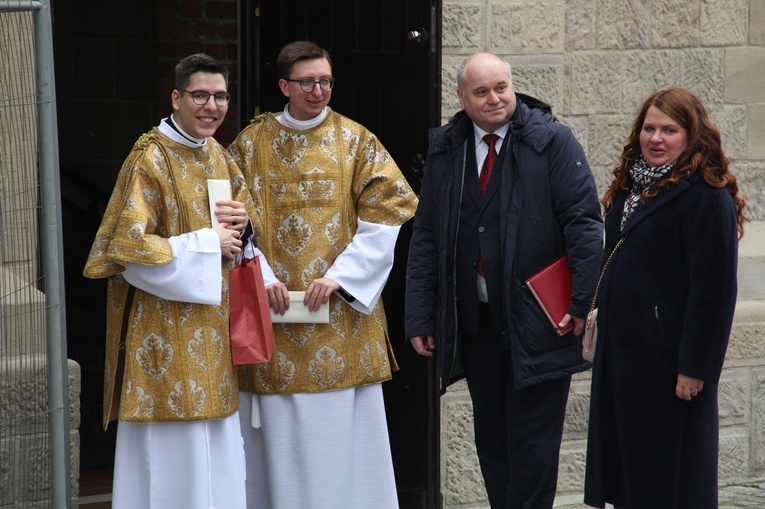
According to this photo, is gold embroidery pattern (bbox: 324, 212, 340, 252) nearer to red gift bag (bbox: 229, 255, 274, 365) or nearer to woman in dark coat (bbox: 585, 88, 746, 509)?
red gift bag (bbox: 229, 255, 274, 365)

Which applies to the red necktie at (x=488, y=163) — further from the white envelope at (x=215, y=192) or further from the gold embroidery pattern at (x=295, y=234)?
the white envelope at (x=215, y=192)

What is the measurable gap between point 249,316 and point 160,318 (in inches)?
13.1

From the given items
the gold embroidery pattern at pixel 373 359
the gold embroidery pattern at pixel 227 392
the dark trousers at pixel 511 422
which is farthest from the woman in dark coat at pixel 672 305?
the gold embroidery pattern at pixel 227 392

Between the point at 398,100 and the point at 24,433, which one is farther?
the point at 398,100

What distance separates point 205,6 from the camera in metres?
6.91

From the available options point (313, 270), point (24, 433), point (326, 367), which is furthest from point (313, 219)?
point (24, 433)

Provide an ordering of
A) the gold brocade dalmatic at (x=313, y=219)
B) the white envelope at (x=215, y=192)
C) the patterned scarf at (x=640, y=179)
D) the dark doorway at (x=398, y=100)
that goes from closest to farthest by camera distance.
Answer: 1. the patterned scarf at (x=640, y=179)
2. the white envelope at (x=215, y=192)
3. the gold brocade dalmatic at (x=313, y=219)
4. the dark doorway at (x=398, y=100)

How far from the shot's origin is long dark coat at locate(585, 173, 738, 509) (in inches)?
156

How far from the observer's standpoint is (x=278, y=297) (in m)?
4.83

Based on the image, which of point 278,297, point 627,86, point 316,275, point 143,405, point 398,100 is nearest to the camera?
point 143,405

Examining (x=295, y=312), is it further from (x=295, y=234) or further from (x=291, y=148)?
(x=291, y=148)

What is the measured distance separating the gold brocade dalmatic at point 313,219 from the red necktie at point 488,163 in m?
0.44

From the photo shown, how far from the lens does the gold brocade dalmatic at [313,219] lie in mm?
4934

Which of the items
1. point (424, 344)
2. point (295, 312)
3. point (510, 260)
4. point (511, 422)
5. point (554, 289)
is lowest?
point (511, 422)
